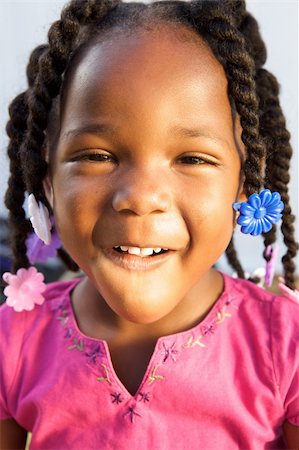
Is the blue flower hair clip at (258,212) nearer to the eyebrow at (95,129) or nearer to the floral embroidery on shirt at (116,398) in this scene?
the eyebrow at (95,129)

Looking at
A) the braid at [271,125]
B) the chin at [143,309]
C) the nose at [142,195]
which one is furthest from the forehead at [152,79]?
the chin at [143,309]

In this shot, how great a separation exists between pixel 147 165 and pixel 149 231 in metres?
0.11

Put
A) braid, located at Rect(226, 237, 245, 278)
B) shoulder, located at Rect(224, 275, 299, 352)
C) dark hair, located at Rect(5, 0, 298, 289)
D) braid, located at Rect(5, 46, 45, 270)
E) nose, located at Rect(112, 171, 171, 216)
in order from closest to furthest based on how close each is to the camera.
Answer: nose, located at Rect(112, 171, 171, 216) → dark hair, located at Rect(5, 0, 298, 289) → shoulder, located at Rect(224, 275, 299, 352) → braid, located at Rect(5, 46, 45, 270) → braid, located at Rect(226, 237, 245, 278)

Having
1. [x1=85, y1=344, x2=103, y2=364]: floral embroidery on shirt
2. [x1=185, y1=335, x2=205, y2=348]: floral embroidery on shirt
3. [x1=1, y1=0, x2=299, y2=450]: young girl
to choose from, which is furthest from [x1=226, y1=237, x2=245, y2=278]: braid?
[x1=85, y1=344, x2=103, y2=364]: floral embroidery on shirt

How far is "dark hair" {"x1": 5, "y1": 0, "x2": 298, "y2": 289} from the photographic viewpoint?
1.05m

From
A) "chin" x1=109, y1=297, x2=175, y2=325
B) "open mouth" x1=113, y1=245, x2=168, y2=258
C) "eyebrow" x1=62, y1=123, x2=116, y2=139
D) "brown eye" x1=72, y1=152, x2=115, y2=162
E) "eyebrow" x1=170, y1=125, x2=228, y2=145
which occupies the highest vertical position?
"eyebrow" x1=170, y1=125, x2=228, y2=145

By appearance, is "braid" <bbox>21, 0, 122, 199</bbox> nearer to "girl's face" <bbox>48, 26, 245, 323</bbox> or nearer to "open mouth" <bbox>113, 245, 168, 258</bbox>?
"girl's face" <bbox>48, 26, 245, 323</bbox>

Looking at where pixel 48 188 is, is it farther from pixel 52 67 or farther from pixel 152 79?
pixel 152 79

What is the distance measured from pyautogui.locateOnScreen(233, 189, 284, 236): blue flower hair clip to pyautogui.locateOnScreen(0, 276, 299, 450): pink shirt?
0.23 m

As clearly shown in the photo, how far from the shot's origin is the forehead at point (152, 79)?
97 centimetres

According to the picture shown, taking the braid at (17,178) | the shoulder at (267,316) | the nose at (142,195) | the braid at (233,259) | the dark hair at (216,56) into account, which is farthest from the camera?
the braid at (233,259)

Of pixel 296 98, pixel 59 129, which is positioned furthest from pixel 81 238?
pixel 296 98

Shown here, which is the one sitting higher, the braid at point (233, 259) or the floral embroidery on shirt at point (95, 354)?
the braid at point (233, 259)

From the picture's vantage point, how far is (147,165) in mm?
973
